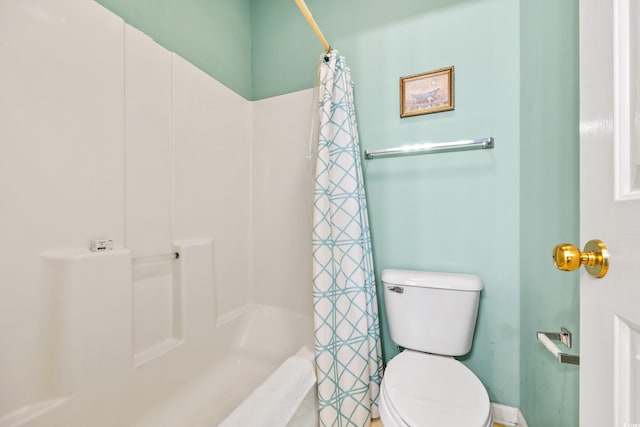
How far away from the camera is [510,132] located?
1165mm

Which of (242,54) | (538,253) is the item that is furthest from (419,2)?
(538,253)

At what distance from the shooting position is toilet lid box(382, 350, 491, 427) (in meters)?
0.77

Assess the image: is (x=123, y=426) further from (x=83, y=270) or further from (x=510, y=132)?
(x=510, y=132)

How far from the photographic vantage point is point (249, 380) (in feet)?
4.33

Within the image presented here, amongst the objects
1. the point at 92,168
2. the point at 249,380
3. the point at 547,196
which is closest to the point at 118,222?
the point at 92,168

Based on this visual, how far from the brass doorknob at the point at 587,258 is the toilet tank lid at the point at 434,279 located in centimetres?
70

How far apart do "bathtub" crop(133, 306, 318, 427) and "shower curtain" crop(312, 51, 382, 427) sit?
0.38 feet

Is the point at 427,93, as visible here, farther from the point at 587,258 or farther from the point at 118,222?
the point at 118,222

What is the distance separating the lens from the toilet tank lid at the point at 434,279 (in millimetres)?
1086

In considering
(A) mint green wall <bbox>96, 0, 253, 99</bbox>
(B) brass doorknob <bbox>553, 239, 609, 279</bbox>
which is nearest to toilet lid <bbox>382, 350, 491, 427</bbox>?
(B) brass doorknob <bbox>553, 239, 609, 279</bbox>

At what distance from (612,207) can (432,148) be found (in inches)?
35.1

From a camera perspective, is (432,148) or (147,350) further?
(432,148)

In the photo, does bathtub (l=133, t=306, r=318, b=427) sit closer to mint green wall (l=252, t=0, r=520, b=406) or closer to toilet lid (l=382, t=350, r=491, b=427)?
toilet lid (l=382, t=350, r=491, b=427)

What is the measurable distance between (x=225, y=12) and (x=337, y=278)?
65.1 inches
